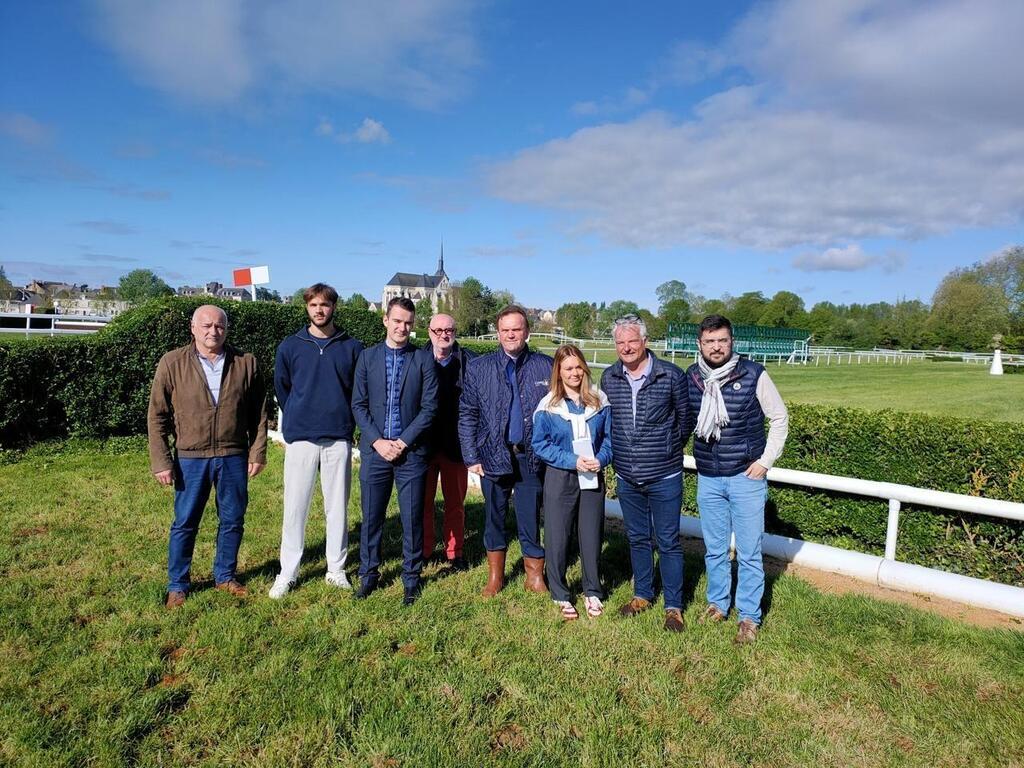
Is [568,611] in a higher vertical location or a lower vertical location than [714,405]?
lower

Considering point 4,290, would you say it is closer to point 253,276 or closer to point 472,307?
point 472,307

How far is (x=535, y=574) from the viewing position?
4.36 metres

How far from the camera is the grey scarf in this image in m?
3.66

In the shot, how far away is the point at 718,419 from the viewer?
12.0ft

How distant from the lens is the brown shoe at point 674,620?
12.3 feet

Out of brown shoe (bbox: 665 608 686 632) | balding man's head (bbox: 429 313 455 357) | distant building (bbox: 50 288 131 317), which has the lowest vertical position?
brown shoe (bbox: 665 608 686 632)

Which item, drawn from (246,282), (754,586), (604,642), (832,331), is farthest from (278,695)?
(832,331)

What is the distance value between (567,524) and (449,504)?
1.34 meters

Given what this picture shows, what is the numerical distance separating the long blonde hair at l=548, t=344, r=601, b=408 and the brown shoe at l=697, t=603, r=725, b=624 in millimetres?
1513

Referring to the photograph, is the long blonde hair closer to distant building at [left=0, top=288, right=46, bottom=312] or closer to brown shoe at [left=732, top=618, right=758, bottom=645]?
brown shoe at [left=732, top=618, right=758, bottom=645]

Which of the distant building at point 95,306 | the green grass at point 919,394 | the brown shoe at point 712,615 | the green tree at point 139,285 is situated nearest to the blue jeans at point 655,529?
the brown shoe at point 712,615

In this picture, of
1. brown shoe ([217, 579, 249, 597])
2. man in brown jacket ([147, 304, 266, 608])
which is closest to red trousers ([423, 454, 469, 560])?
brown shoe ([217, 579, 249, 597])

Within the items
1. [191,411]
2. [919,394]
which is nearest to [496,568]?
[191,411]

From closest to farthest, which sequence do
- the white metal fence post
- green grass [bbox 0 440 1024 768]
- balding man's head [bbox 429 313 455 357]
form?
green grass [bbox 0 440 1024 768] < the white metal fence post < balding man's head [bbox 429 313 455 357]
